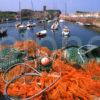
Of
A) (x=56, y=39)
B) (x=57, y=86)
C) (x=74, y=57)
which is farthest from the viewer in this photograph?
(x=56, y=39)

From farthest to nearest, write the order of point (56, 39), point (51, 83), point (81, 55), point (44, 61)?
point (56, 39)
point (81, 55)
point (44, 61)
point (51, 83)

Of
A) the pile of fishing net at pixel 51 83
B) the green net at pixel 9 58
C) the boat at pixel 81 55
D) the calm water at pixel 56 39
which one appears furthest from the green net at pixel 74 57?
the calm water at pixel 56 39

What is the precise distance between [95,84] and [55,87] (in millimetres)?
1160

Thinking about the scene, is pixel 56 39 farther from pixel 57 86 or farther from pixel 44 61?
pixel 57 86

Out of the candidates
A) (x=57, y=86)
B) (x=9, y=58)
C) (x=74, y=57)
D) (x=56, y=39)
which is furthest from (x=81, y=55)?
(x=56, y=39)

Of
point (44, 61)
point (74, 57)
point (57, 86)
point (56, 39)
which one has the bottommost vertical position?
point (56, 39)

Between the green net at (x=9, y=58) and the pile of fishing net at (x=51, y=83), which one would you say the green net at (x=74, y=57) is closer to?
the pile of fishing net at (x=51, y=83)

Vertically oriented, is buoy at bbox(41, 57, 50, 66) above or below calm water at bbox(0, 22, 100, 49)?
above

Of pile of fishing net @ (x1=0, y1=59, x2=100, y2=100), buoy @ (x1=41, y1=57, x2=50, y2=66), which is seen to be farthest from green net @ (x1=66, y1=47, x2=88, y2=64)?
buoy @ (x1=41, y1=57, x2=50, y2=66)

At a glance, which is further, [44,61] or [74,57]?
[74,57]

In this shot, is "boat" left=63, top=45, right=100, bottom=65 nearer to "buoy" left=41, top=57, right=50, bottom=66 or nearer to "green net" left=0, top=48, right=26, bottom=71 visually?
"buoy" left=41, top=57, right=50, bottom=66

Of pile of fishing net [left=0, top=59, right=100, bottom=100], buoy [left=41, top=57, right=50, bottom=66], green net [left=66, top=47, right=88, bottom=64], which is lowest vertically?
pile of fishing net [left=0, top=59, right=100, bottom=100]

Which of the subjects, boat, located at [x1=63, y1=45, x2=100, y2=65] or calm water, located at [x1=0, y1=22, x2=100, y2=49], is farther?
calm water, located at [x1=0, y1=22, x2=100, y2=49]

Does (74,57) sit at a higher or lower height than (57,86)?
higher
